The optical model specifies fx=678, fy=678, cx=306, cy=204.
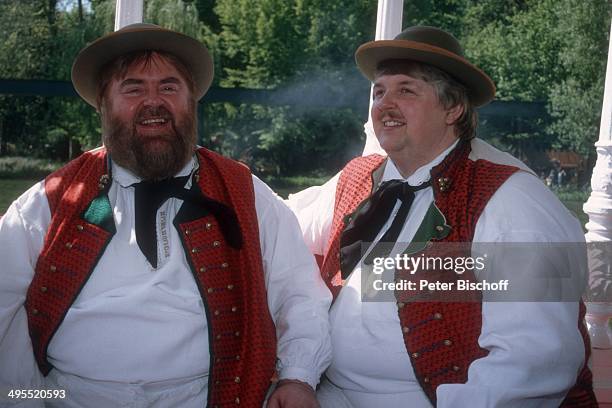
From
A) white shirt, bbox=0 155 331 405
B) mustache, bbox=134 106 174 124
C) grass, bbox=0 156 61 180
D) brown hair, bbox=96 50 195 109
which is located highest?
brown hair, bbox=96 50 195 109

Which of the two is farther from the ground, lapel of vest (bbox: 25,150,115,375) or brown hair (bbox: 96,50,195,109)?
brown hair (bbox: 96,50,195,109)

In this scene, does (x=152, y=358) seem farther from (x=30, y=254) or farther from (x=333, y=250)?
(x=333, y=250)

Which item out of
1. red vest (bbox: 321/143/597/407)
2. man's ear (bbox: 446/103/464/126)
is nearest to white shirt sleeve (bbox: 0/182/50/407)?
red vest (bbox: 321/143/597/407)

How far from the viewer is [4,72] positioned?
15953mm

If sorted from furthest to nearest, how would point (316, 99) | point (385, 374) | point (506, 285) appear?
point (316, 99), point (385, 374), point (506, 285)

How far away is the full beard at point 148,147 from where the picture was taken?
2.13 metres

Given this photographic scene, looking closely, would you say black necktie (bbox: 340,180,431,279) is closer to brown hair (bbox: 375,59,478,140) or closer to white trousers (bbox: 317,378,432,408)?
brown hair (bbox: 375,59,478,140)

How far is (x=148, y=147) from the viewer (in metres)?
2.12

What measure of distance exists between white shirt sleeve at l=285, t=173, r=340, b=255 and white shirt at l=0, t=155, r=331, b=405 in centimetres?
41

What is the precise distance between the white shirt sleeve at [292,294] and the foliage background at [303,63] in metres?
9.52

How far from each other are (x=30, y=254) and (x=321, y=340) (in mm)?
920

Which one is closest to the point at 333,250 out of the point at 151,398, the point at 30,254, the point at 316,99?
the point at 151,398

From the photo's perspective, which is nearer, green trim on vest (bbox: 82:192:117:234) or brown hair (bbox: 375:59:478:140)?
green trim on vest (bbox: 82:192:117:234)

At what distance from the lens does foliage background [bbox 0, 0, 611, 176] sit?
1147 centimetres
